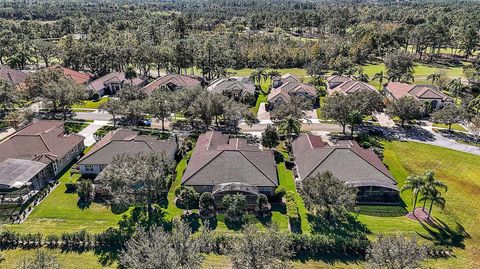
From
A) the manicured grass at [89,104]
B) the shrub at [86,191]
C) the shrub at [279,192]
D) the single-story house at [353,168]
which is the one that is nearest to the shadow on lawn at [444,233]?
the single-story house at [353,168]

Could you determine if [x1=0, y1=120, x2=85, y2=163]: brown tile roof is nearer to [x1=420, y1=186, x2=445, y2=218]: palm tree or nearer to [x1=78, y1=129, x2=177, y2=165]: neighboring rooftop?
[x1=78, y1=129, x2=177, y2=165]: neighboring rooftop

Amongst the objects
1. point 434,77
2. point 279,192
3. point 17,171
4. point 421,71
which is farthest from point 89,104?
point 421,71

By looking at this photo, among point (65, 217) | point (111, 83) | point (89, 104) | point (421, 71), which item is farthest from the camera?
point (421, 71)

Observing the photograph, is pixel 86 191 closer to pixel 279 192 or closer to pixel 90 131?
pixel 279 192

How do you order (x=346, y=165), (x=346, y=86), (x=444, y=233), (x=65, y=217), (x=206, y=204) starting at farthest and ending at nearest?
1. (x=346, y=86)
2. (x=346, y=165)
3. (x=206, y=204)
4. (x=65, y=217)
5. (x=444, y=233)

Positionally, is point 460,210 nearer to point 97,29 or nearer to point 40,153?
point 40,153

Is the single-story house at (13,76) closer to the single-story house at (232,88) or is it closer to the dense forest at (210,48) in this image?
the dense forest at (210,48)
